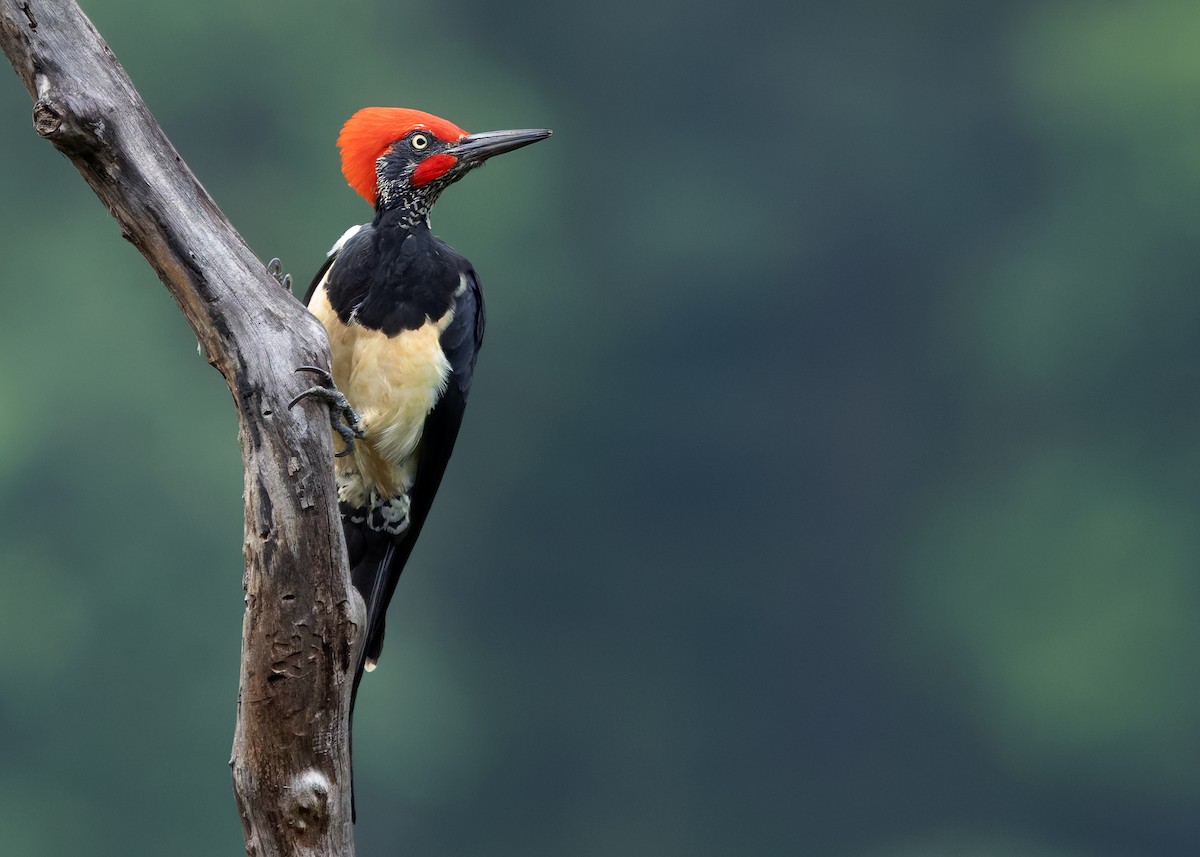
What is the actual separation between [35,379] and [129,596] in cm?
166

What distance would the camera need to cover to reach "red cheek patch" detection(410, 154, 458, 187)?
3.14m

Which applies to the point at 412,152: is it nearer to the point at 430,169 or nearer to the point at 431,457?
the point at 430,169

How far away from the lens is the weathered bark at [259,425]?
2.34 m

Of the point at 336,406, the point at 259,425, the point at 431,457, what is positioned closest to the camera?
the point at 259,425

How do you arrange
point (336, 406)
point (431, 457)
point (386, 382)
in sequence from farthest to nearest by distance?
point (431, 457) → point (386, 382) → point (336, 406)

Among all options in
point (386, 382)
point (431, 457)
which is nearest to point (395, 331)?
point (386, 382)

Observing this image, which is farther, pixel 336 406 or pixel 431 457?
pixel 431 457

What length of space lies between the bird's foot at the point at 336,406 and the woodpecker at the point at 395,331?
1.2 inches

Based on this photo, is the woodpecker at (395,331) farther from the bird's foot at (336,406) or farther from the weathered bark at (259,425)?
the weathered bark at (259,425)

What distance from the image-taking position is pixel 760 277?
1359 cm

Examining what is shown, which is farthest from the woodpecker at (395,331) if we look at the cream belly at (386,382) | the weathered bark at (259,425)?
the weathered bark at (259,425)

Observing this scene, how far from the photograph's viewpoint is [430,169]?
10.3 feet

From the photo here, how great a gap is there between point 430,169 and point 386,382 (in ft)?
1.55

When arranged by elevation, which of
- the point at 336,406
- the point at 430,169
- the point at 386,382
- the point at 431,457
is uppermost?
the point at 430,169
